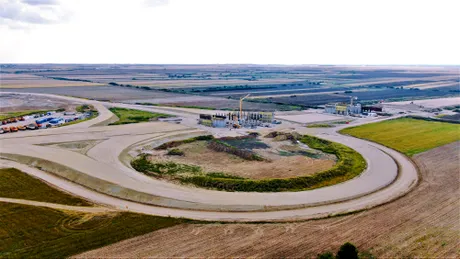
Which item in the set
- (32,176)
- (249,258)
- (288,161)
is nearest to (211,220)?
(249,258)

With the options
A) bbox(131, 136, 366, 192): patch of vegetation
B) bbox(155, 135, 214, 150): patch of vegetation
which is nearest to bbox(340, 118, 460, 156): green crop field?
bbox(131, 136, 366, 192): patch of vegetation

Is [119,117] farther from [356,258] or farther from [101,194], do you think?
[356,258]

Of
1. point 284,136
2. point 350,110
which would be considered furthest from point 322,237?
point 350,110

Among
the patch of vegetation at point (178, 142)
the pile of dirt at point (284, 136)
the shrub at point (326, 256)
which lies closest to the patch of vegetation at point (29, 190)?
the patch of vegetation at point (178, 142)

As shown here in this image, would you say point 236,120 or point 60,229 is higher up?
point 236,120

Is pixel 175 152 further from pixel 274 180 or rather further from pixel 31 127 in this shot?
pixel 31 127
